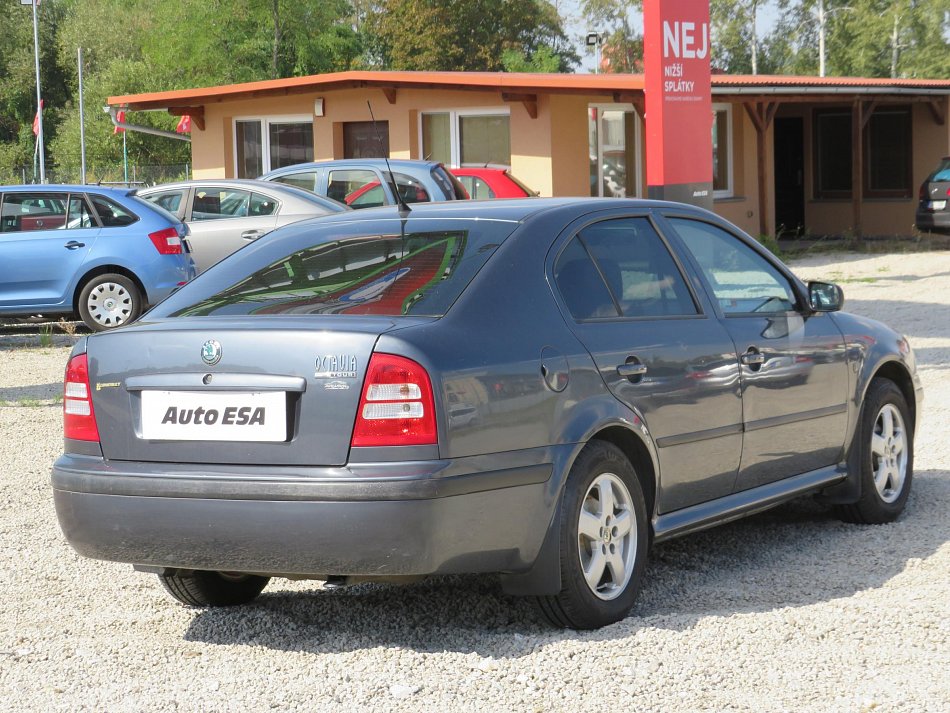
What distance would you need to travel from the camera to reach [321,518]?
13.8 ft

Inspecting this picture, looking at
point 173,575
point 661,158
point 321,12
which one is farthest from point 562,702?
point 321,12

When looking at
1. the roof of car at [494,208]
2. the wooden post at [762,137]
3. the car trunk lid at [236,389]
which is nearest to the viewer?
the car trunk lid at [236,389]

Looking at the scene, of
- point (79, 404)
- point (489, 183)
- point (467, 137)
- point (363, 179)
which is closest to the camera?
point (79, 404)

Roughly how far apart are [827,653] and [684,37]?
704 centimetres

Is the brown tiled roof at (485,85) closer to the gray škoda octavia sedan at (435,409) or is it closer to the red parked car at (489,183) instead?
the red parked car at (489,183)

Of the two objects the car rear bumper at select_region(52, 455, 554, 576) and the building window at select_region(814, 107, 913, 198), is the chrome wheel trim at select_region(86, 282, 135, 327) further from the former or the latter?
the building window at select_region(814, 107, 913, 198)

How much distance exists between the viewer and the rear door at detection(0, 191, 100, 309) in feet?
48.6

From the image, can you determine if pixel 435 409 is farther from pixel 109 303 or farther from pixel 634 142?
pixel 634 142

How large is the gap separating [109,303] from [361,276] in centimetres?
1061

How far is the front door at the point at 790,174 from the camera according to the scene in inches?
1185

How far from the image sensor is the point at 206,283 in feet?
17.2

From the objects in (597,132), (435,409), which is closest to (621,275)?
(435,409)

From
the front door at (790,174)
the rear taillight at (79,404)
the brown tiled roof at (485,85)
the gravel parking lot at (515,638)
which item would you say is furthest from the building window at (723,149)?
the rear taillight at (79,404)

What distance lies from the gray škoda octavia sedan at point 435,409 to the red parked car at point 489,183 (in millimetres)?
12421
